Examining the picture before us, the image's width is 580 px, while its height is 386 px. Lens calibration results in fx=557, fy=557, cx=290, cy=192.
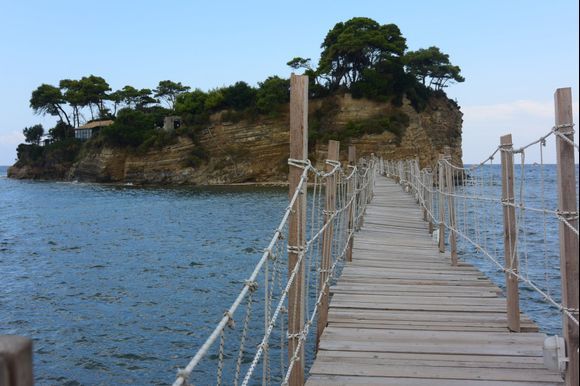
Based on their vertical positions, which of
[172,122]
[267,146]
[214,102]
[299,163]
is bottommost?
[299,163]

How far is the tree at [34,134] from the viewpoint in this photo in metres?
78.3

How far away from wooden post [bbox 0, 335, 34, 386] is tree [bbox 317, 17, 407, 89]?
53.2m

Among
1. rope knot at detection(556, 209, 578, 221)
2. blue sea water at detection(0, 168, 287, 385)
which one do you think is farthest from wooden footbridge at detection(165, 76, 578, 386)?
blue sea water at detection(0, 168, 287, 385)

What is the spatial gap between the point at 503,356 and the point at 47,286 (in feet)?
36.6

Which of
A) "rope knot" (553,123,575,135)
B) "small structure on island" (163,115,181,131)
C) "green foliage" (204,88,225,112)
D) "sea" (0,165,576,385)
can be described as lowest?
"sea" (0,165,576,385)

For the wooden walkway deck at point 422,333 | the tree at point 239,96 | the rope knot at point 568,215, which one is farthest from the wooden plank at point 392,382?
the tree at point 239,96

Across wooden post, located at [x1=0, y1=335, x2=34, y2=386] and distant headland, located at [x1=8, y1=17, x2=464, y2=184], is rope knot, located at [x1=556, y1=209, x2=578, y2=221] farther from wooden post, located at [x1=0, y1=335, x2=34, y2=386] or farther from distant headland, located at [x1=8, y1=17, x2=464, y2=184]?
distant headland, located at [x1=8, y1=17, x2=464, y2=184]

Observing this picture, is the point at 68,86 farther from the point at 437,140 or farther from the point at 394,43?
the point at 437,140

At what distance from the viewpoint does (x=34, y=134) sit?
78312 mm

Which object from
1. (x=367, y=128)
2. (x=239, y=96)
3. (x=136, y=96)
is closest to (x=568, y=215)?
(x=367, y=128)

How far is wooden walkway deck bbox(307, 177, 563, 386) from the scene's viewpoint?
353cm

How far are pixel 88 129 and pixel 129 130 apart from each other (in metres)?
14.8

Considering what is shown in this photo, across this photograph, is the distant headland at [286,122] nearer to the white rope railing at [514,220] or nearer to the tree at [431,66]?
the tree at [431,66]

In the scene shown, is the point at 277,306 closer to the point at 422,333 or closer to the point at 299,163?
the point at 422,333
